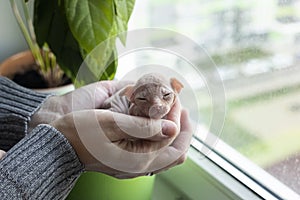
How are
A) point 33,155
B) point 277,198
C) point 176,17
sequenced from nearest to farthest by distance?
point 33,155, point 277,198, point 176,17

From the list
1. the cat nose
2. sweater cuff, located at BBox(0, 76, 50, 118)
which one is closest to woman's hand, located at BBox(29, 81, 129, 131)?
sweater cuff, located at BBox(0, 76, 50, 118)

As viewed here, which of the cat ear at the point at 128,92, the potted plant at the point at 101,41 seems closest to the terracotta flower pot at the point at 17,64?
the potted plant at the point at 101,41

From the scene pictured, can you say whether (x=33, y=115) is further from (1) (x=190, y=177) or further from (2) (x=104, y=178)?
(1) (x=190, y=177)

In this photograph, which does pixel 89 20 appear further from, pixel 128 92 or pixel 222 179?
pixel 222 179

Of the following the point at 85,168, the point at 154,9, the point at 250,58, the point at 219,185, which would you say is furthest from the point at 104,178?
the point at 154,9

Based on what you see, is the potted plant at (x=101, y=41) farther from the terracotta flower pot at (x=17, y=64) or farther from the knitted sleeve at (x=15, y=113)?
the terracotta flower pot at (x=17, y=64)
